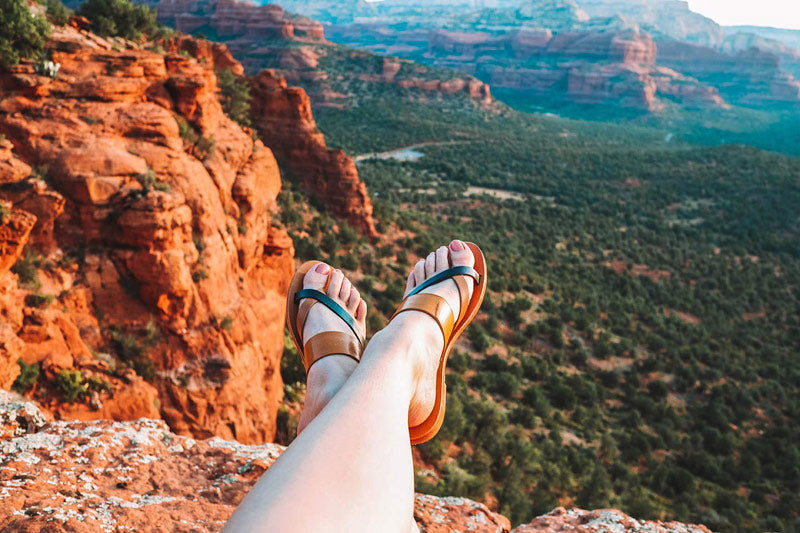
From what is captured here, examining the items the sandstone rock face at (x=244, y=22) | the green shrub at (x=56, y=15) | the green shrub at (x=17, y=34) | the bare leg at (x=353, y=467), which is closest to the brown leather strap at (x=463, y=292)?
the bare leg at (x=353, y=467)

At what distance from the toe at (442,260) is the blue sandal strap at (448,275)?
122 millimetres

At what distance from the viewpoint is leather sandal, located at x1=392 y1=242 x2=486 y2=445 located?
8.21 ft

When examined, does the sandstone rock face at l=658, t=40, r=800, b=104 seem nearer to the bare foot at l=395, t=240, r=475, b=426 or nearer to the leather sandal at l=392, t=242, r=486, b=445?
the bare foot at l=395, t=240, r=475, b=426

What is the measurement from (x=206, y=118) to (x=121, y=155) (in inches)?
118

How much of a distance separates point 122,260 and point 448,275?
15.2ft

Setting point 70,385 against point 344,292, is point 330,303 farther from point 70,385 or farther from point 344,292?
point 70,385

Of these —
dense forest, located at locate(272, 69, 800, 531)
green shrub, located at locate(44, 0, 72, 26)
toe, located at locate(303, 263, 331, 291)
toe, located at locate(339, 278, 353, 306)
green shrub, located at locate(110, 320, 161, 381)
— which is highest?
green shrub, located at locate(44, 0, 72, 26)

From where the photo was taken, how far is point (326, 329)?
2.95 metres

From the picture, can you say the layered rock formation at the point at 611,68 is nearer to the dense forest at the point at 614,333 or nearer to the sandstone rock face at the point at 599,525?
the dense forest at the point at 614,333

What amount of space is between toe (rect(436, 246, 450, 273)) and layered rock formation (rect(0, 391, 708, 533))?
1795 mm

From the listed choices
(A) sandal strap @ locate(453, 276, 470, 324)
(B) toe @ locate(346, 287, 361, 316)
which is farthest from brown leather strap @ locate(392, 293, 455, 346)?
(B) toe @ locate(346, 287, 361, 316)

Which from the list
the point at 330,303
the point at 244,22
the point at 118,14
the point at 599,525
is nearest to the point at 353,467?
the point at 330,303

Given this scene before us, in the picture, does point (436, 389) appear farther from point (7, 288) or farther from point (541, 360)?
point (541, 360)

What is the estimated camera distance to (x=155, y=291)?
6.08m
